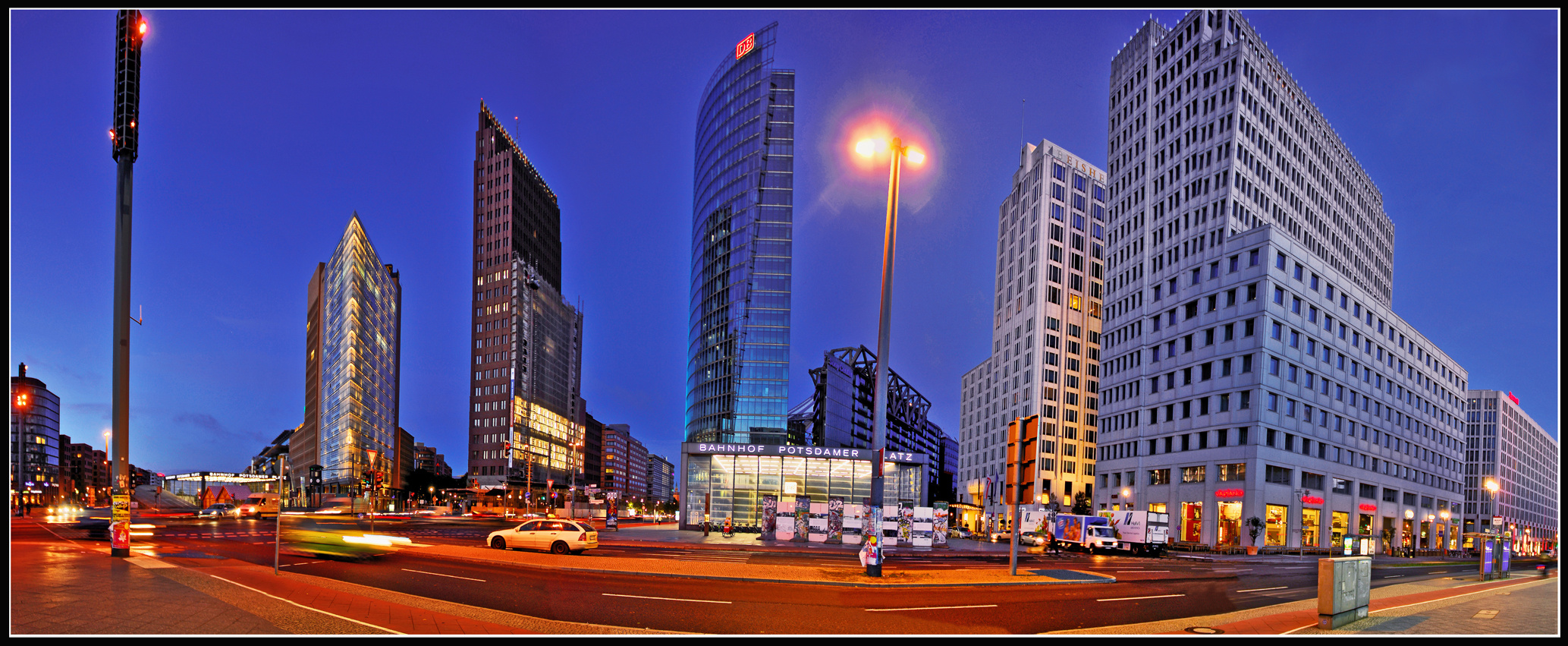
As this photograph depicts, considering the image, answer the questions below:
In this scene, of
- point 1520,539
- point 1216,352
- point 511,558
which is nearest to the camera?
point 511,558

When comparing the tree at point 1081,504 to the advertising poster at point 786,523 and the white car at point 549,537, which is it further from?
the white car at point 549,537

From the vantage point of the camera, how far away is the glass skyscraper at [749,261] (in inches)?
4478

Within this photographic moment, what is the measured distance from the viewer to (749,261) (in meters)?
114

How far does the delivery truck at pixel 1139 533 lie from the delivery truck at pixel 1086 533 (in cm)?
57

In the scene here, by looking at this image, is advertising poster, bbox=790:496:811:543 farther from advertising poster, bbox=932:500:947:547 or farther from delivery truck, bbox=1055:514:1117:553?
delivery truck, bbox=1055:514:1117:553

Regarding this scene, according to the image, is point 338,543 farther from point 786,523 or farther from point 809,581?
point 786,523

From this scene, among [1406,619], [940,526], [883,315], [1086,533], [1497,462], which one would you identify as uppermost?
[883,315]

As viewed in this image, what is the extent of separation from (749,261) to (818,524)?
215 ft

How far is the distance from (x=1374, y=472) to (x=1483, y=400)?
10687 cm

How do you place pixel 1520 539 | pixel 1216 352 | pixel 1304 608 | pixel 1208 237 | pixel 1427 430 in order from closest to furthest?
pixel 1304 608 → pixel 1216 352 → pixel 1208 237 → pixel 1427 430 → pixel 1520 539

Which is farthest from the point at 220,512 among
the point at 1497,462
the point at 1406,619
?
the point at 1497,462
